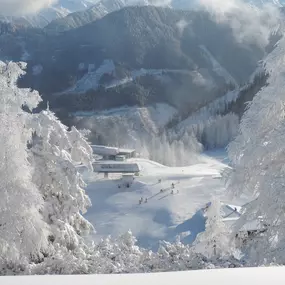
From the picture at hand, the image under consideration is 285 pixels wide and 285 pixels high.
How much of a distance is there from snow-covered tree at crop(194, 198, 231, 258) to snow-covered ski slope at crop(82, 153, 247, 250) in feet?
33.8

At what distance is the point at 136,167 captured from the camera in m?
42.6

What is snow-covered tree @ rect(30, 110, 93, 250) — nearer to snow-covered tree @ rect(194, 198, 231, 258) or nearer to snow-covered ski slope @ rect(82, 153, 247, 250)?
snow-covered tree @ rect(194, 198, 231, 258)

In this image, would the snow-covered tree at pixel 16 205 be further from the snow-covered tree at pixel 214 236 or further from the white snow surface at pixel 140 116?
the white snow surface at pixel 140 116

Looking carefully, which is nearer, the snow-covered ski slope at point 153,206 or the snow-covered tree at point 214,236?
the snow-covered tree at point 214,236

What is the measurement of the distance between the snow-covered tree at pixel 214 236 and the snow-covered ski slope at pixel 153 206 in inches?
406

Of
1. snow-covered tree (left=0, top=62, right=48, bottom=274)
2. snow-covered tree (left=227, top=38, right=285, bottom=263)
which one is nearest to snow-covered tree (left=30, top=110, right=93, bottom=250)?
snow-covered tree (left=0, top=62, right=48, bottom=274)

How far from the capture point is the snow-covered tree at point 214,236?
11.0m

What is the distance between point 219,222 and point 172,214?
19260mm

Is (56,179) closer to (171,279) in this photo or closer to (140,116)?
(171,279)

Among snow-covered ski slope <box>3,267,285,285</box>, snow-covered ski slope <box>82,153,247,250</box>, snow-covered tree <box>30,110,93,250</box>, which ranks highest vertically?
snow-covered ski slope <box>3,267,285,285</box>

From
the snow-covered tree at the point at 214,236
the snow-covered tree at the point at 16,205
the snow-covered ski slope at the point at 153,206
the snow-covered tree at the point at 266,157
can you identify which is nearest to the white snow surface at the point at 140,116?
the snow-covered ski slope at the point at 153,206

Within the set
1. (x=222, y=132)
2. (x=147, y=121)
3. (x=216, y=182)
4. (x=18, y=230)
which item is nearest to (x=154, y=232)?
(x=216, y=182)

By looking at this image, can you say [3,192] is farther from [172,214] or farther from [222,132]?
[222,132]

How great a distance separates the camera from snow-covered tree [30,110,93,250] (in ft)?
34.6
